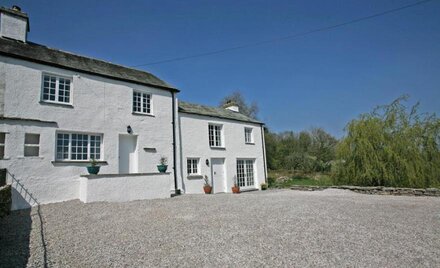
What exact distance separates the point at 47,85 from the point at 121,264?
9095 mm

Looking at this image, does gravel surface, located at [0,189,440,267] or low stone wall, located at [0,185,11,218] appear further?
low stone wall, located at [0,185,11,218]

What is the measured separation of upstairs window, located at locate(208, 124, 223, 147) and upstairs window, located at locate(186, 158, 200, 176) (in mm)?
1791

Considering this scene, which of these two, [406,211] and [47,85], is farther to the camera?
[47,85]

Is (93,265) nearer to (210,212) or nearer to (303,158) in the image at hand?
(210,212)

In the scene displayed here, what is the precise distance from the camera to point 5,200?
24.0ft

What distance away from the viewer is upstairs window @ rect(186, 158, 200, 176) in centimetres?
1424

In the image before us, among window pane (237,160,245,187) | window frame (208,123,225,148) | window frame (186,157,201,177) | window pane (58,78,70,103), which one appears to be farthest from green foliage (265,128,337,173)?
window pane (58,78,70,103)

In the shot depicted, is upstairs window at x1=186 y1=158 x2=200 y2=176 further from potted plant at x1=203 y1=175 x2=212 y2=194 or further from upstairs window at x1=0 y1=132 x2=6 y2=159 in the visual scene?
upstairs window at x1=0 y1=132 x2=6 y2=159

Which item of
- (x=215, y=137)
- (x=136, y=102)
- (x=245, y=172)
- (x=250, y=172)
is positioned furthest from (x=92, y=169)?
(x=250, y=172)

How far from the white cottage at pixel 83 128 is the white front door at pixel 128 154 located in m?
0.05

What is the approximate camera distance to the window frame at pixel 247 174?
1698 centimetres

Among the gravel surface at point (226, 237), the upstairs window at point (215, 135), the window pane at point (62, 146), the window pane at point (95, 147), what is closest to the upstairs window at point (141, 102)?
the window pane at point (95, 147)

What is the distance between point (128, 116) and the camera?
11750 mm

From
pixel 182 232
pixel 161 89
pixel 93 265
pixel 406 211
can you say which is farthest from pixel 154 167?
pixel 406 211
